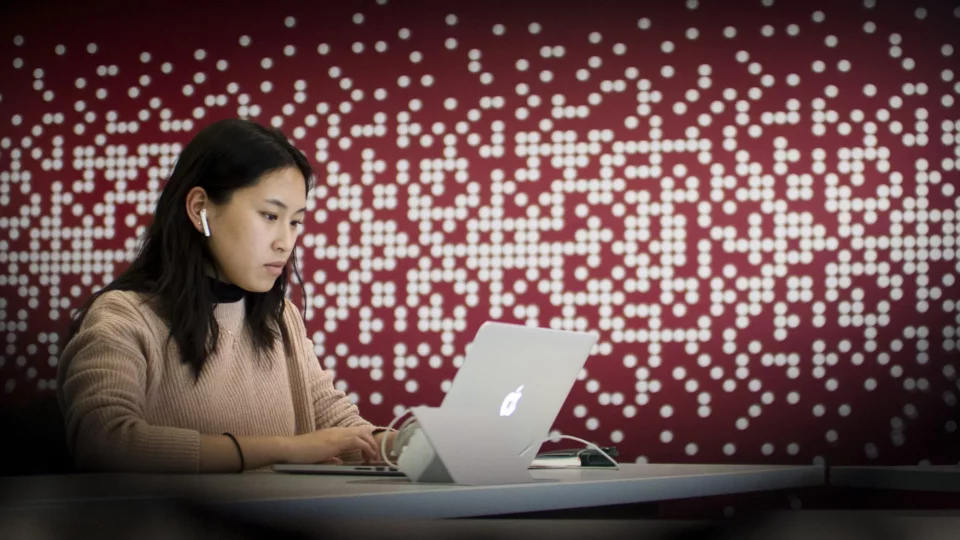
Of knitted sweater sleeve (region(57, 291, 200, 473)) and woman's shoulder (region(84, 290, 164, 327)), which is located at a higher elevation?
woman's shoulder (region(84, 290, 164, 327))

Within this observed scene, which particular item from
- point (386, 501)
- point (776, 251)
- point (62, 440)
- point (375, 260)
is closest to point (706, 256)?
point (776, 251)

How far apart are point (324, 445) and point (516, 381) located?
433 mm

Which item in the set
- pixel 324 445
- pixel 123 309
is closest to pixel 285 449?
pixel 324 445

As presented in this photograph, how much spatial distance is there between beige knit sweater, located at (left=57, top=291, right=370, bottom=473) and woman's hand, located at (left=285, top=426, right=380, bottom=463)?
16cm

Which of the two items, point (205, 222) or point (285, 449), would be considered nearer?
point (285, 449)

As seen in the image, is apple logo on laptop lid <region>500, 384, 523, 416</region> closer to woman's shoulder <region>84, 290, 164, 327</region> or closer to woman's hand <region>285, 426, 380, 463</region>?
woman's hand <region>285, 426, 380, 463</region>

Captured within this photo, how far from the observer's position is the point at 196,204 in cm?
195

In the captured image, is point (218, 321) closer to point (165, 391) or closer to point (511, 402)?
point (165, 391)

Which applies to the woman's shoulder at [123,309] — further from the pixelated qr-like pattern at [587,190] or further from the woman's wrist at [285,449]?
the pixelated qr-like pattern at [587,190]

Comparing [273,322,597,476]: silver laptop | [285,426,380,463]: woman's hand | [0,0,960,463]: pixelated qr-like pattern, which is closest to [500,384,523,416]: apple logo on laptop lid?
[273,322,597,476]: silver laptop

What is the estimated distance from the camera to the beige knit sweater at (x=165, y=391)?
1.53 metres

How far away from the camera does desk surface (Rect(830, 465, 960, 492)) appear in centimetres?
147

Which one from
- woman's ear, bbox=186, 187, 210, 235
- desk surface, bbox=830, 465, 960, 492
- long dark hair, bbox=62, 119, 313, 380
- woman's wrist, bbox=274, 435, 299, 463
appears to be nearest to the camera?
desk surface, bbox=830, 465, 960, 492

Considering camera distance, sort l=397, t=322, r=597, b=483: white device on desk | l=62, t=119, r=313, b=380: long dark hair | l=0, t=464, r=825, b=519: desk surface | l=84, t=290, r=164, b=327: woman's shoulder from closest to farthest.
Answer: l=0, t=464, r=825, b=519: desk surface
l=397, t=322, r=597, b=483: white device on desk
l=84, t=290, r=164, b=327: woman's shoulder
l=62, t=119, r=313, b=380: long dark hair
